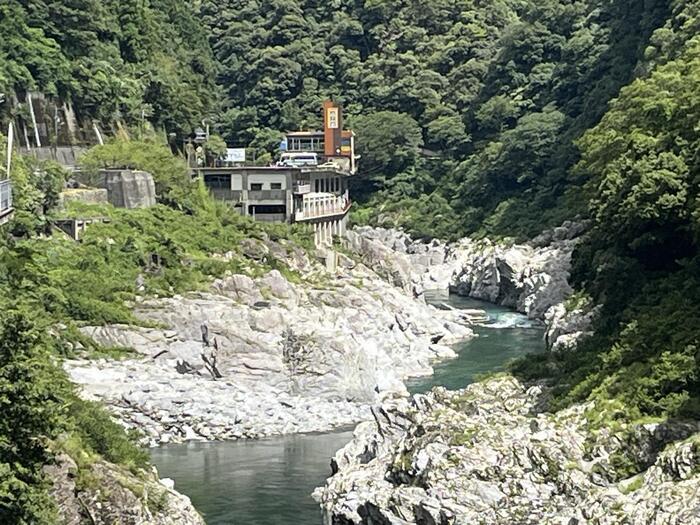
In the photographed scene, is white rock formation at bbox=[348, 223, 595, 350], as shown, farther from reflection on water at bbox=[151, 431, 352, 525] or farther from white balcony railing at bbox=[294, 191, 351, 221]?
reflection on water at bbox=[151, 431, 352, 525]

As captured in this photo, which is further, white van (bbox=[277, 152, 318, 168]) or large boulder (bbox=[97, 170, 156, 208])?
white van (bbox=[277, 152, 318, 168])

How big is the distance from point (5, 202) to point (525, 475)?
27.3 metres

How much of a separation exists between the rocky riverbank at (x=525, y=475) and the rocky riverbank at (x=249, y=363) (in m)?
9.29

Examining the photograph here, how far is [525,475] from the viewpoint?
2869cm

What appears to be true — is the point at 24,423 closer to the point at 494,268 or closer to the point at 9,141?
the point at 9,141

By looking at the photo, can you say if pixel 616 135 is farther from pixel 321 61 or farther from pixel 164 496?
pixel 321 61

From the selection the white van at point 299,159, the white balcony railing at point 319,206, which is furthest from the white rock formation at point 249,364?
the white van at point 299,159

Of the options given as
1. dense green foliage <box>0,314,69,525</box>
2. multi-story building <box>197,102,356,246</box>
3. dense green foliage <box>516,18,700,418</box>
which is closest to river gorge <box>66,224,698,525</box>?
dense green foliage <box>516,18,700,418</box>

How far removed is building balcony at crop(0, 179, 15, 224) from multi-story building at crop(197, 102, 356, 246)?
20.5m

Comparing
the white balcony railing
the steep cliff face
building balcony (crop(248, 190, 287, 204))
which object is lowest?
the steep cliff face

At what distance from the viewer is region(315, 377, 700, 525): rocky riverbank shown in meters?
25.9

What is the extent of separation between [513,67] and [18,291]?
211 feet

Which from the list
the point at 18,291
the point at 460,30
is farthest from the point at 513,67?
the point at 18,291

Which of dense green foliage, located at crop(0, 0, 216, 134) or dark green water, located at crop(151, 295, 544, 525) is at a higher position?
dense green foliage, located at crop(0, 0, 216, 134)
